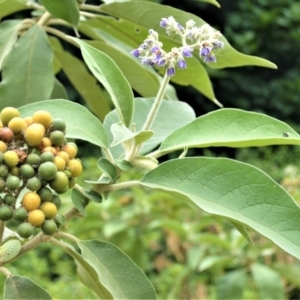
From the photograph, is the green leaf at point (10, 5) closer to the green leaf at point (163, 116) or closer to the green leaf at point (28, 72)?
the green leaf at point (28, 72)

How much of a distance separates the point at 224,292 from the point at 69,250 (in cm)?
102

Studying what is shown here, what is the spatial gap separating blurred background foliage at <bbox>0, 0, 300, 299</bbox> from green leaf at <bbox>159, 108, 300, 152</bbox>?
26 centimetres

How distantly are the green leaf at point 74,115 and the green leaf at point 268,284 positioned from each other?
1.05 m

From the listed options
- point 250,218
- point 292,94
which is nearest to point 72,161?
point 250,218

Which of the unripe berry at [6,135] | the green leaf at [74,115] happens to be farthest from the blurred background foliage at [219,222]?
the unripe berry at [6,135]

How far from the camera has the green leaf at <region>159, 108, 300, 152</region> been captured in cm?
66

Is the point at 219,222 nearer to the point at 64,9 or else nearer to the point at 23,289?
the point at 64,9

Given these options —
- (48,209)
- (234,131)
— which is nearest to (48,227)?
(48,209)

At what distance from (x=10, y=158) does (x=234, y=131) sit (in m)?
0.25

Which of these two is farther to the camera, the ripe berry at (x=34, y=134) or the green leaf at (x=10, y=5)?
the green leaf at (x=10, y=5)

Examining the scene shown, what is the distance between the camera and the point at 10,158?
23.7 inches

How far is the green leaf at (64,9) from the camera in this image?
892 mm

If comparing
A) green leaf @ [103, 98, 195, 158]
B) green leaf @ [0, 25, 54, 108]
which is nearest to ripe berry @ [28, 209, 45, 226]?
green leaf @ [103, 98, 195, 158]

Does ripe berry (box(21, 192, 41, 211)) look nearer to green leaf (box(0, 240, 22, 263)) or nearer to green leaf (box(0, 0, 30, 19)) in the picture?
green leaf (box(0, 240, 22, 263))
